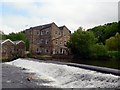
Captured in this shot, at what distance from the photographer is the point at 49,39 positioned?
226 ft

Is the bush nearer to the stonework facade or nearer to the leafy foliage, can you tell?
the stonework facade

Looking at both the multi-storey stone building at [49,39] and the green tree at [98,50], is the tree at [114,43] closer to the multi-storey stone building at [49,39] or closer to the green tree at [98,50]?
the green tree at [98,50]

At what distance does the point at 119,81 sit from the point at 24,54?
48398mm

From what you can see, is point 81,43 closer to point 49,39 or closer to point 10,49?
point 49,39

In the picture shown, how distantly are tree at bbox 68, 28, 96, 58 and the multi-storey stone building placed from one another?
673cm

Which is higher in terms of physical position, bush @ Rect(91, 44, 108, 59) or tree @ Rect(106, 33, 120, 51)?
tree @ Rect(106, 33, 120, 51)

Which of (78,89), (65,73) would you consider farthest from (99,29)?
(78,89)

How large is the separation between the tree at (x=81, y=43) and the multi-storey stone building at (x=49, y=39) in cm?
673

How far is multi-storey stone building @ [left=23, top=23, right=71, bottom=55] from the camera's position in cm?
6838

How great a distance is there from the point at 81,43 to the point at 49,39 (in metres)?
11.8

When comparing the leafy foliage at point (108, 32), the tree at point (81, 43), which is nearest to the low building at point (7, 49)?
the tree at point (81, 43)

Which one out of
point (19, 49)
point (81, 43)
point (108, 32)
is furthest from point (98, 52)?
point (108, 32)

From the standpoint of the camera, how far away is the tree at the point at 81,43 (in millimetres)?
58938

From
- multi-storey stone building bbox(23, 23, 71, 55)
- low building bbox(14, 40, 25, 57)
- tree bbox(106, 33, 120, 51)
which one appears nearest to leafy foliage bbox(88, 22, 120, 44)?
tree bbox(106, 33, 120, 51)
